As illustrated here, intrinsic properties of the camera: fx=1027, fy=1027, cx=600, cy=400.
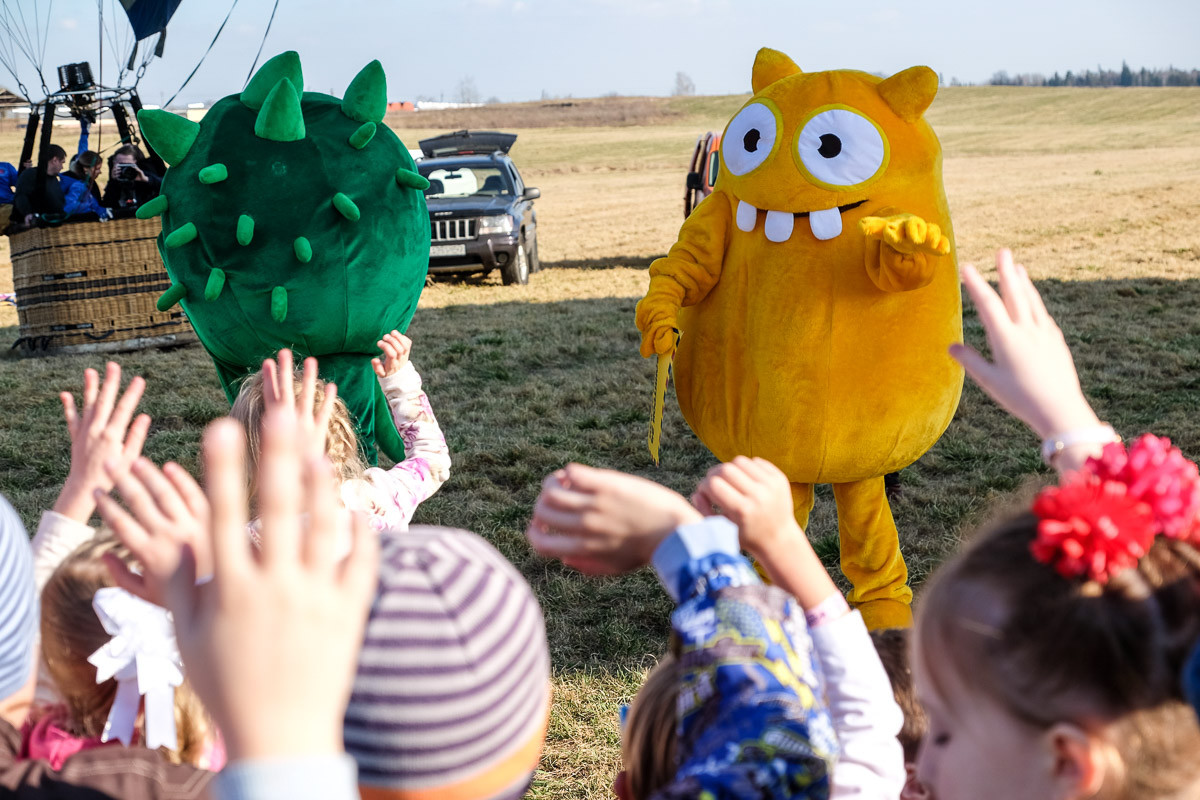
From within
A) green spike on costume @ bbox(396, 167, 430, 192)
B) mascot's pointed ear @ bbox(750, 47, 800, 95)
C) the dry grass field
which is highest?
mascot's pointed ear @ bbox(750, 47, 800, 95)

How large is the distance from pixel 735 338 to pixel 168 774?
205cm

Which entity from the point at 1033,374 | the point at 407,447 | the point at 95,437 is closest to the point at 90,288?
the point at 407,447

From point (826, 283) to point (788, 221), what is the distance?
197 millimetres

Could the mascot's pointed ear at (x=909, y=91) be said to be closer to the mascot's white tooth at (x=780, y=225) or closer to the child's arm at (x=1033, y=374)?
the mascot's white tooth at (x=780, y=225)

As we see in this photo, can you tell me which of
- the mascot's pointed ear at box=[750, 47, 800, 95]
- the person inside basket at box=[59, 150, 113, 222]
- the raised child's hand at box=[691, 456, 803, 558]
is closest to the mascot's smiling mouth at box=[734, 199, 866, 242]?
the mascot's pointed ear at box=[750, 47, 800, 95]

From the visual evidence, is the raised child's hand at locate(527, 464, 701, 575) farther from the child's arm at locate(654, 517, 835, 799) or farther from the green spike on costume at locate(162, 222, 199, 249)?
the green spike on costume at locate(162, 222, 199, 249)

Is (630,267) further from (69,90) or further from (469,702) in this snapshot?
(469,702)

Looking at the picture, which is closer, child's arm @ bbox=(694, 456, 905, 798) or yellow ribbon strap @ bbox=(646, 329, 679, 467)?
child's arm @ bbox=(694, 456, 905, 798)

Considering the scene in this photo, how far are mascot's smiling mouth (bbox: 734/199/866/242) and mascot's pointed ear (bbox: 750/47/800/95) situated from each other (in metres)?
0.41

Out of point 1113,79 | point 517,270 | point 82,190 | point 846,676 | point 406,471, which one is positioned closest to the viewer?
point 846,676

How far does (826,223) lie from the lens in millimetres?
2742

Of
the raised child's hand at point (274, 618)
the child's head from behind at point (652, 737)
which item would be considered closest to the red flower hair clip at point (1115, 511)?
the child's head from behind at point (652, 737)

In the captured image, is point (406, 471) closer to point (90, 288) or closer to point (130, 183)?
point (90, 288)

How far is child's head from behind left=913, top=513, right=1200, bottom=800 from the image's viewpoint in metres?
0.92
